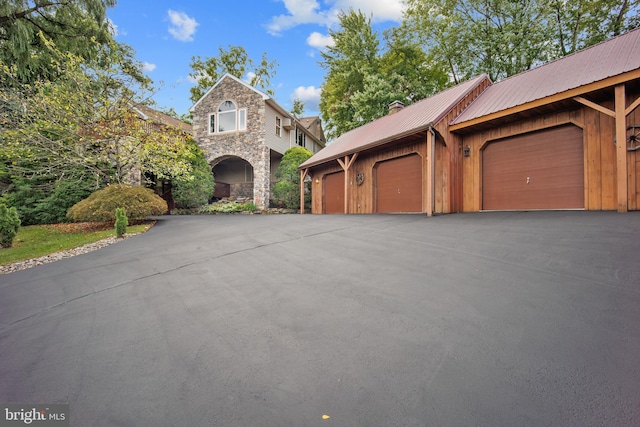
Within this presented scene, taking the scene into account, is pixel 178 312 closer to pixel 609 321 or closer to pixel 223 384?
pixel 223 384

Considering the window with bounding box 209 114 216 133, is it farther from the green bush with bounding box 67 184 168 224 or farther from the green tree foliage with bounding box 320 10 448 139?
the green bush with bounding box 67 184 168 224

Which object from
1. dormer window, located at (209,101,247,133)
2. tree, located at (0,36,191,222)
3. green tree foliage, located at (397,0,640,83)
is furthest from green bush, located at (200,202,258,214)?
green tree foliage, located at (397,0,640,83)

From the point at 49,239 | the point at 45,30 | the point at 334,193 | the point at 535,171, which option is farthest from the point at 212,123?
the point at 535,171

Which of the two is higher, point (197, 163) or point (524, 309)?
point (197, 163)

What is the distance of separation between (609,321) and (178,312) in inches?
140

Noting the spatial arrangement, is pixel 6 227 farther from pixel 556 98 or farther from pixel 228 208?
pixel 556 98

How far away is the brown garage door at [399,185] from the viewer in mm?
9008

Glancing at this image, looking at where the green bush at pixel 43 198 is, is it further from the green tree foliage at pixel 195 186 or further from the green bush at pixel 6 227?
the green tree foliage at pixel 195 186

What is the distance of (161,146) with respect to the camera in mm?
9977

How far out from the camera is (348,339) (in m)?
2.03

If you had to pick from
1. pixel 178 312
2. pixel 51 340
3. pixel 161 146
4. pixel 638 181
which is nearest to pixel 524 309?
pixel 178 312

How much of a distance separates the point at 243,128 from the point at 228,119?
1328 millimetres

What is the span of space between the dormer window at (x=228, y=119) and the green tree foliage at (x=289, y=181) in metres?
3.32

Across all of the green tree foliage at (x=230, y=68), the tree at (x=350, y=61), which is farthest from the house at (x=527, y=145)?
the green tree foliage at (x=230, y=68)
